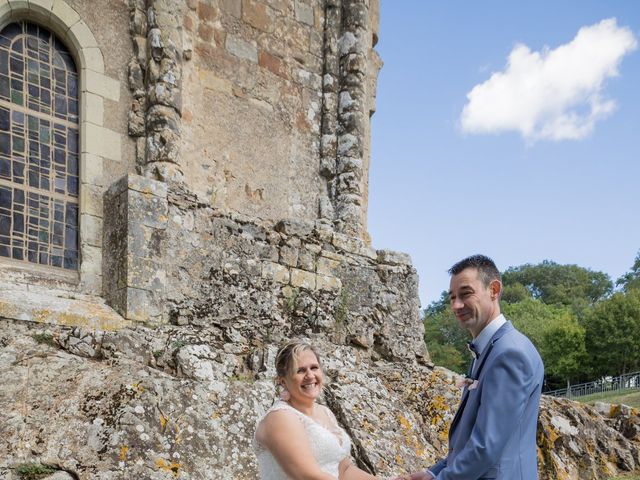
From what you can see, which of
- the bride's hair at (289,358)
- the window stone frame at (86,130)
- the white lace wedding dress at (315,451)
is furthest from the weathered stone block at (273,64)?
the white lace wedding dress at (315,451)

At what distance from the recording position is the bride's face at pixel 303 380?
3.78 m

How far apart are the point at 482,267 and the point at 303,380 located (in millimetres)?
1150

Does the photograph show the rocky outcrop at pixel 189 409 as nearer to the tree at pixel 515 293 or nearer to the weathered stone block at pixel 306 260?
the weathered stone block at pixel 306 260

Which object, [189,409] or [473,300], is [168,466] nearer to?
[189,409]

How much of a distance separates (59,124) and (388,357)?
4150mm

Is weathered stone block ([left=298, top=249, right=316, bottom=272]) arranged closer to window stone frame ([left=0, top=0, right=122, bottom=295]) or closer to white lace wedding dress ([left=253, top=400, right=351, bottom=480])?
window stone frame ([left=0, top=0, right=122, bottom=295])

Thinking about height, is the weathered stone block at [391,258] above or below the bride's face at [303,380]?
above

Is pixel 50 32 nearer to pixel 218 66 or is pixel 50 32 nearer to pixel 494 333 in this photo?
pixel 218 66

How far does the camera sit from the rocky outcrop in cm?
454

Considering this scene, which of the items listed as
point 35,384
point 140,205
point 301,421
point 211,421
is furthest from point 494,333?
point 140,205

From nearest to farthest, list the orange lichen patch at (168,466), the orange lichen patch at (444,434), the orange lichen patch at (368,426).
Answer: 1. the orange lichen patch at (168,466)
2. the orange lichen patch at (368,426)
3. the orange lichen patch at (444,434)

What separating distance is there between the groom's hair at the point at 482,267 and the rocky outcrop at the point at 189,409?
2.36 metres

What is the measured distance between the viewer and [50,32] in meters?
7.31

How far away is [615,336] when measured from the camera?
39.4 metres
